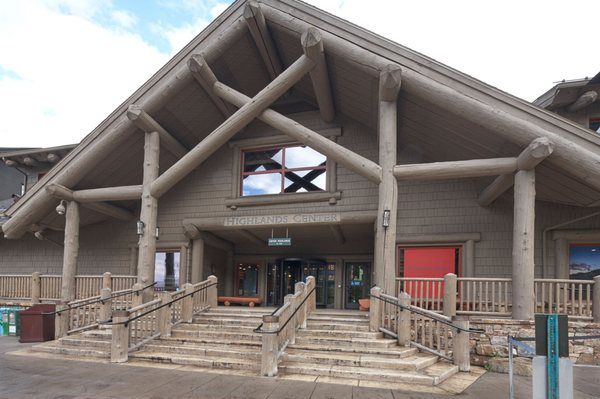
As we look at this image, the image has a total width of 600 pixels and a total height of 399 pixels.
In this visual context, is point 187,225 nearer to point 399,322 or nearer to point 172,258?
point 172,258

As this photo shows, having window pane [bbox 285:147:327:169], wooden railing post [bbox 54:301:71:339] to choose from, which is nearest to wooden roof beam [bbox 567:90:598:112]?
window pane [bbox 285:147:327:169]

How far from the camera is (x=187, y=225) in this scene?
13.5m

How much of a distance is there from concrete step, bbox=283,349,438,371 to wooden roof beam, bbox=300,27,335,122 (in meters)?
7.13

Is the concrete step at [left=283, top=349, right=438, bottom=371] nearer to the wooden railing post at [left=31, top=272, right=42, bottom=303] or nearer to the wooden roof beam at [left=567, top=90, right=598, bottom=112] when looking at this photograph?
the wooden roof beam at [left=567, top=90, right=598, bottom=112]

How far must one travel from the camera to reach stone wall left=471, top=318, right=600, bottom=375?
26.4 feet

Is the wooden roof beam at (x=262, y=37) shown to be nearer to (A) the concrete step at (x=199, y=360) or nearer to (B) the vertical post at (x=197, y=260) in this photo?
(B) the vertical post at (x=197, y=260)

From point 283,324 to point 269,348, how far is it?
0.76m

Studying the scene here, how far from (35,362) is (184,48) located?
28.8 feet

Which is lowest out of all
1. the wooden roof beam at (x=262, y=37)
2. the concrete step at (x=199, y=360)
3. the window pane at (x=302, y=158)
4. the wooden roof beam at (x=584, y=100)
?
the concrete step at (x=199, y=360)

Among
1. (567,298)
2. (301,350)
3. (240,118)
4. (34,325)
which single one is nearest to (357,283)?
(301,350)

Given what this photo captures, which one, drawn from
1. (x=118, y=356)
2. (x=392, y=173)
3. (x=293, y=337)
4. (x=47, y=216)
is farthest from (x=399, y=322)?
(x=47, y=216)

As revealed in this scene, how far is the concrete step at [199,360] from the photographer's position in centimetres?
775

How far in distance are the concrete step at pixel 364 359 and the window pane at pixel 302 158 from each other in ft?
21.3

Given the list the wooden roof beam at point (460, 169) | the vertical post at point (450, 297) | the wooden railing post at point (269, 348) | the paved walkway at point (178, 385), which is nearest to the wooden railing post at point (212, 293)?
the paved walkway at point (178, 385)
